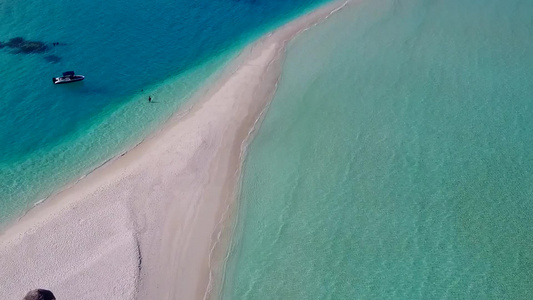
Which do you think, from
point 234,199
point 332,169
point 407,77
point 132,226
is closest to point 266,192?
point 234,199

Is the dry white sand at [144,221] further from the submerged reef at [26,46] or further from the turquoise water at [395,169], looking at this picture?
the submerged reef at [26,46]

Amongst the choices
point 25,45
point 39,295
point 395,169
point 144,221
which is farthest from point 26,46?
point 395,169

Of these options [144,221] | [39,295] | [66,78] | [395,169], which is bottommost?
[395,169]

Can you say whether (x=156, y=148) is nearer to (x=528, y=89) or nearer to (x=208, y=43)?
(x=208, y=43)

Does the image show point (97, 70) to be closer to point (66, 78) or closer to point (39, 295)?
point (66, 78)

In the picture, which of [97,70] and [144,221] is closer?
[144,221]

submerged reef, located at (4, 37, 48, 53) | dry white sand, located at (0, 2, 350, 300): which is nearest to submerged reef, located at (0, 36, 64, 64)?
submerged reef, located at (4, 37, 48, 53)

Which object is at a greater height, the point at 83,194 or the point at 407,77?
the point at 83,194
